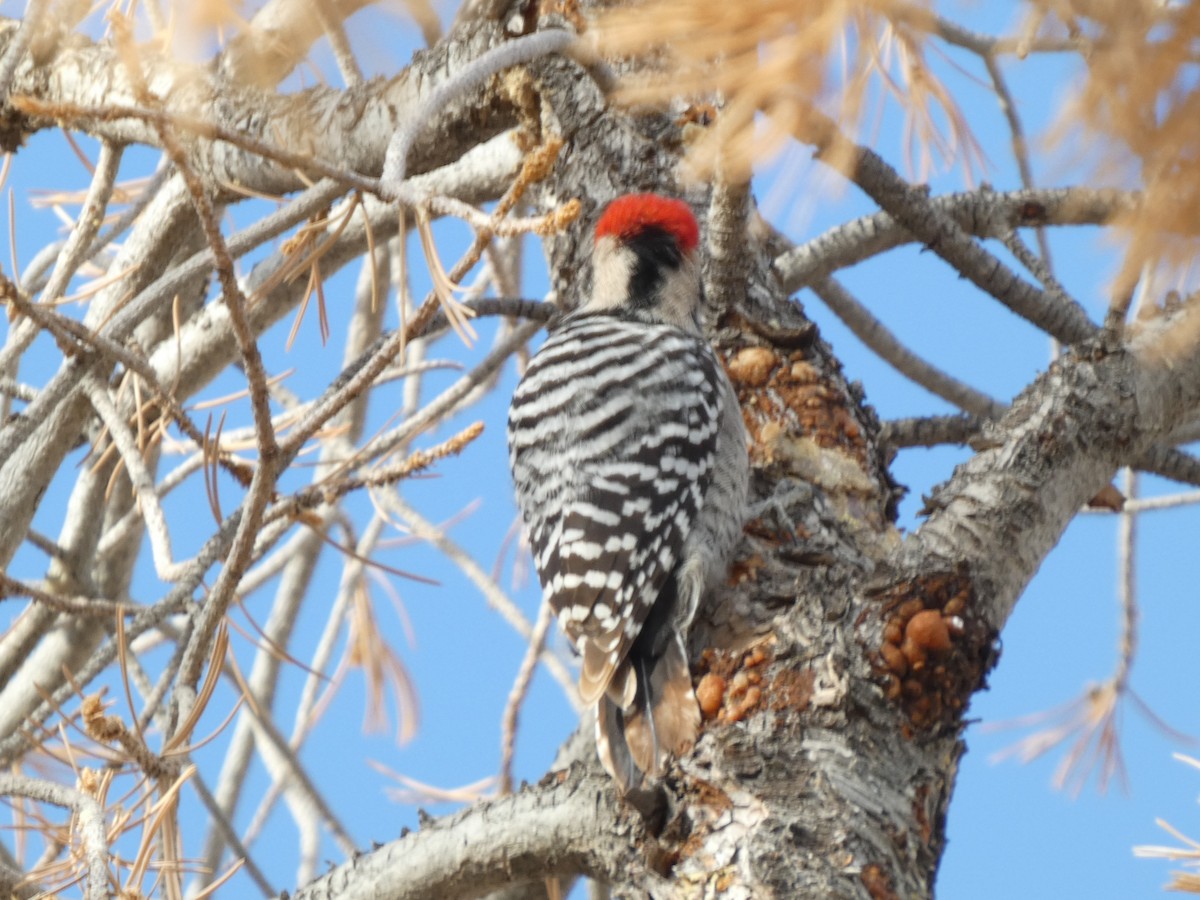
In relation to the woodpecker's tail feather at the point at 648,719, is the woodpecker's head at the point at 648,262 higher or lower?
higher

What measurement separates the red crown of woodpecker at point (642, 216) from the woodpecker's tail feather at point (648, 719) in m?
0.80

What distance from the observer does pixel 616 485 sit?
2.71 metres

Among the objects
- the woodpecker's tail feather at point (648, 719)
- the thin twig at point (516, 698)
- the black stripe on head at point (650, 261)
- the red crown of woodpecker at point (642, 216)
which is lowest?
the woodpecker's tail feather at point (648, 719)

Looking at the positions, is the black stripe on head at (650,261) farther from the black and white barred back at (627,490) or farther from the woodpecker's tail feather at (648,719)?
the woodpecker's tail feather at (648,719)

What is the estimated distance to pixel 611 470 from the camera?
108 inches

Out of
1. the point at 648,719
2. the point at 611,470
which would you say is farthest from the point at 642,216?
the point at 648,719

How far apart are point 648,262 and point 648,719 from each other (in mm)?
1115

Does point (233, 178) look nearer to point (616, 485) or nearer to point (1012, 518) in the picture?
point (616, 485)

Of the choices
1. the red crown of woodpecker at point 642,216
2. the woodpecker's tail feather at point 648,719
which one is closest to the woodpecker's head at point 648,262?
the red crown of woodpecker at point 642,216

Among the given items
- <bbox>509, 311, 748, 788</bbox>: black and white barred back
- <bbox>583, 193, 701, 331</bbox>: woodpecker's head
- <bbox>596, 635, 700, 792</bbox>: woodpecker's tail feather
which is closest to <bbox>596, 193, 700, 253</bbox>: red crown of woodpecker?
<bbox>583, 193, 701, 331</bbox>: woodpecker's head

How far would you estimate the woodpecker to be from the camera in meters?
2.46

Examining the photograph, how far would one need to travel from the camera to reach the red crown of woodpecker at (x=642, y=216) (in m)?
2.67

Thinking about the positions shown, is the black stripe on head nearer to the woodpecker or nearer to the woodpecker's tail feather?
the woodpecker

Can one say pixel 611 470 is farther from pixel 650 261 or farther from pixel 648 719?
pixel 648 719
